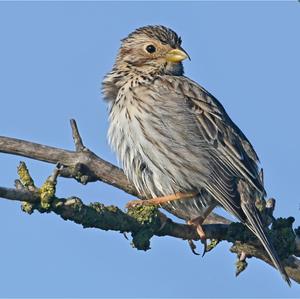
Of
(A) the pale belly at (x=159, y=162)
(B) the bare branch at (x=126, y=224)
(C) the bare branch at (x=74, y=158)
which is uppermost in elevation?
(A) the pale belly at (x=159, y=162)

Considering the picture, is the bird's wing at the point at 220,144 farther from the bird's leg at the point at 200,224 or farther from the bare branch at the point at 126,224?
the bare branch at the point at 126,224

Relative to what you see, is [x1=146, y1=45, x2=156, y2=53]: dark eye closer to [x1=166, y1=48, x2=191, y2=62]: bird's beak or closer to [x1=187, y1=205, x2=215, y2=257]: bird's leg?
[x1=166, y1=48, x2=191, y2=62]: bird's beak

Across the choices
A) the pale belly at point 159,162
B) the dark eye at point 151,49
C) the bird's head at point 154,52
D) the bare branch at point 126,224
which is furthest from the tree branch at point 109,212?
the dark eye at point 151,49

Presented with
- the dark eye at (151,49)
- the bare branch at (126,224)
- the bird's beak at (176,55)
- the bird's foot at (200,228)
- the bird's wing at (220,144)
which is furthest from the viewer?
the dark eye at (151,49)

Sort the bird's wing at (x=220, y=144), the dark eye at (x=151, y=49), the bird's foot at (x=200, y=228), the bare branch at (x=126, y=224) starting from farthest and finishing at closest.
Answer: the dark eye at (x=151, y=49)
the bird's wing at (x=220, y=144)
the bird's foot at (x=200, y=228)
the bare branch at (x=126, y=224)

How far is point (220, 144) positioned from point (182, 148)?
39 cm

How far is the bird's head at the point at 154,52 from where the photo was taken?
8.15 meters

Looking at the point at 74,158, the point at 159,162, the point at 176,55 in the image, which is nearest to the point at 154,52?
the point at 176,55

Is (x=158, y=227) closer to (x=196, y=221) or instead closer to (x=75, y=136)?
(x=196, y=221)

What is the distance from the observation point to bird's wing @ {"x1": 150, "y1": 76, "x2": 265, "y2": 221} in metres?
6.99

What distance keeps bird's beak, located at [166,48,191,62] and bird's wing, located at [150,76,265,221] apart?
25 centimetres

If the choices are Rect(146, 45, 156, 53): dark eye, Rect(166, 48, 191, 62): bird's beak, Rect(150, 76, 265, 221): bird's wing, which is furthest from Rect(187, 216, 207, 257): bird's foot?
Rect(146, 45, 156, 53): dark eye

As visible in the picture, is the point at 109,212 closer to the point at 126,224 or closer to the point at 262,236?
the point at 126,224

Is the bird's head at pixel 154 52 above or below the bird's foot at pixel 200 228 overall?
above
